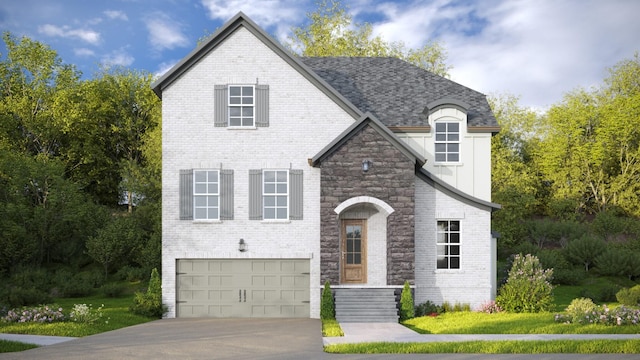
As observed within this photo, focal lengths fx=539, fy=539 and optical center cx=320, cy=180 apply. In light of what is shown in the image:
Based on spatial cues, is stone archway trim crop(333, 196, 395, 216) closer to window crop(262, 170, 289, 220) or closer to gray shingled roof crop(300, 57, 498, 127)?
window crop(262, 170, 289, 220)

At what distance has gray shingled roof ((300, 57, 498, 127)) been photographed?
21281 millimetres

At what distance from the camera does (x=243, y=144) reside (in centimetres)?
1948

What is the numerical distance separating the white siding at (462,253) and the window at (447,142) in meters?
2.24

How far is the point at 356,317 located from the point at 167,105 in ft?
32.9

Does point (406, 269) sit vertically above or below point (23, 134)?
below

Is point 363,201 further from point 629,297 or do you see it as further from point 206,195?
point 629,297

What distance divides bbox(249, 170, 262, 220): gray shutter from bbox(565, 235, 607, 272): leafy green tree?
735 inches

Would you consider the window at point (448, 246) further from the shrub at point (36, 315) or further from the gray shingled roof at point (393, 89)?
the shrub at point (36, 315)

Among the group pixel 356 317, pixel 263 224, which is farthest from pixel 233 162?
pixel 356 317

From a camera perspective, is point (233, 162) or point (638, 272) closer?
point (233, 162)

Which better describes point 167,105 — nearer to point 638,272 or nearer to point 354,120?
point 354,120

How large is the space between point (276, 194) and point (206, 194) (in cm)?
252

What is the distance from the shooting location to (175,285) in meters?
19.2

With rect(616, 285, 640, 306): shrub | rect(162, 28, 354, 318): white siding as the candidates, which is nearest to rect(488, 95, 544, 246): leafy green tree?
rect(616, 285, 640, 306): shrub
